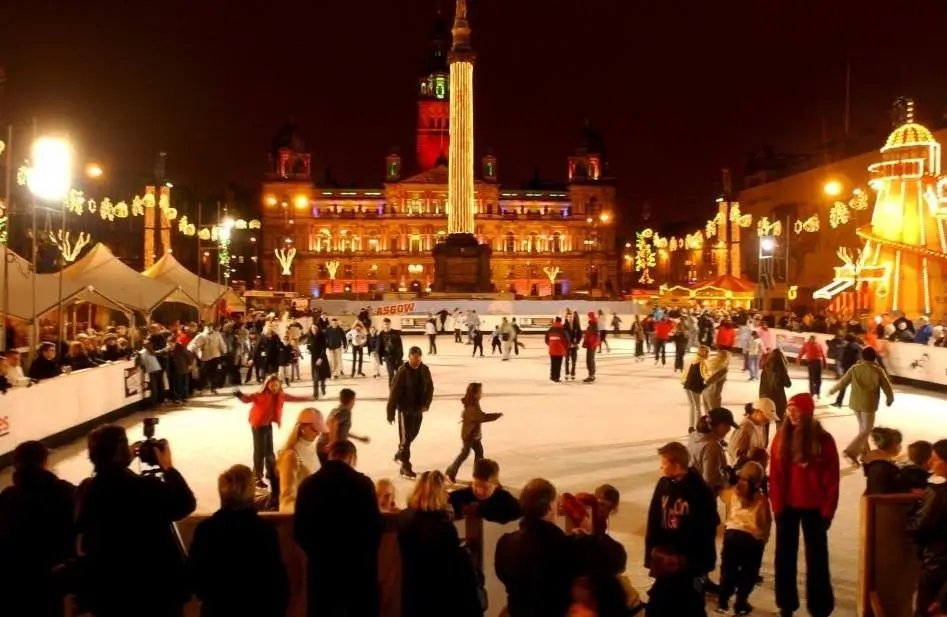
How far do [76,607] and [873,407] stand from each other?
8769 mm

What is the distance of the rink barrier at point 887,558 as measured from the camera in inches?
201

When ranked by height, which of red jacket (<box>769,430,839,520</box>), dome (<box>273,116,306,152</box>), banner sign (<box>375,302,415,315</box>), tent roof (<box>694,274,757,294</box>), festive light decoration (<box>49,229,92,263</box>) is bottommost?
red jacket (<box>769,430,839,520</box>)

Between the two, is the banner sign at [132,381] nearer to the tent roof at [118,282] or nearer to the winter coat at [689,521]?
the tent roof at [118,282]

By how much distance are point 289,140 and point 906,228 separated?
268 ft

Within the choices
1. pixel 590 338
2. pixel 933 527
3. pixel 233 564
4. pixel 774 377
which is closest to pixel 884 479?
pixel 933 527

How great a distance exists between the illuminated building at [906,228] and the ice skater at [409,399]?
25544mm

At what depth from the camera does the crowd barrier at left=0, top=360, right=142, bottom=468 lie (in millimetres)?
10625

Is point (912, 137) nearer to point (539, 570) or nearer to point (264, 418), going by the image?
point (264, 418)

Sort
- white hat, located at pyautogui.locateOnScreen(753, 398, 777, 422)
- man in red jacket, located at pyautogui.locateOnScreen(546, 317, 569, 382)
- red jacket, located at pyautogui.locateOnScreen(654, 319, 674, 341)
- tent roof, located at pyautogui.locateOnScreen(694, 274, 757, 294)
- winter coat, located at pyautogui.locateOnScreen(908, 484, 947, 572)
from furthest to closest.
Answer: tent roof, located at pyautogui.locateOnScreen(694, 274, 757, 294) < red jacket, located at pyautogui.locateOnScreen(654, 319, 674, 341) < man in red jacket, located at pyautogui.locateOnScreen(546, 317, 569, 382) < white hat, located at pyautogui.locateOnScreen(753, 398, 777, 422) < winter coat, located at pyautogui.locateOnScreen(908, 484, 947, 572)

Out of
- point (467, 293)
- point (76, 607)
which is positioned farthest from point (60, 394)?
point (467, 293)

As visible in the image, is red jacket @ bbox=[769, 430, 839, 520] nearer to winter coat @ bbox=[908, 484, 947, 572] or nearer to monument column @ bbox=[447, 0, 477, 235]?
winter coat @ bbox=[908, 484, 947, 572]

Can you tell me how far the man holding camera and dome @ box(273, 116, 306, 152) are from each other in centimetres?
10167

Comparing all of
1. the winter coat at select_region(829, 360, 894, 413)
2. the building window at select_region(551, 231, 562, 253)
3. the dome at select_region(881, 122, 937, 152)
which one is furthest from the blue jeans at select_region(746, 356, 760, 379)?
the building window at select_region(551, 231, 562, 253)

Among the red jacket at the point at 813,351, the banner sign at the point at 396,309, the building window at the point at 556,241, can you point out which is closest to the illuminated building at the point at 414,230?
the building window at the point at 556,241
